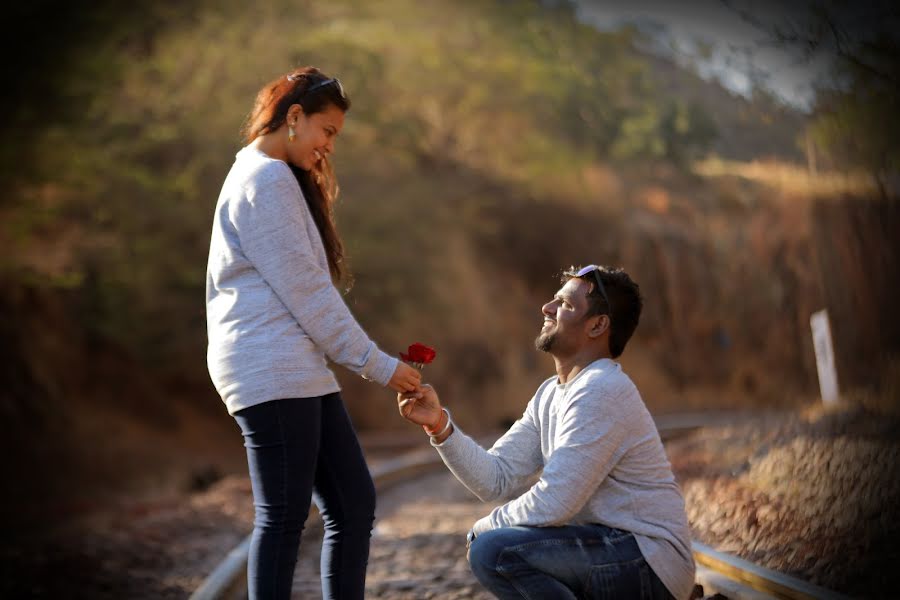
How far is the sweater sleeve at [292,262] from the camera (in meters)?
3.39

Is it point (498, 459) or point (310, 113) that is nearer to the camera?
point (310, 113)

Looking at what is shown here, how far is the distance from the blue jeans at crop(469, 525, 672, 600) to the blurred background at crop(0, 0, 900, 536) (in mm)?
3725

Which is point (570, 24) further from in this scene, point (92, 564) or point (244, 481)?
point (92, 564)

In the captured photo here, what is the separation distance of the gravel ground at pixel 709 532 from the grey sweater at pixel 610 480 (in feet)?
3.94

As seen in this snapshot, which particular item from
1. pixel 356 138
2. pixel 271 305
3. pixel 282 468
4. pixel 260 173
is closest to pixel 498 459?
pixel 282 468

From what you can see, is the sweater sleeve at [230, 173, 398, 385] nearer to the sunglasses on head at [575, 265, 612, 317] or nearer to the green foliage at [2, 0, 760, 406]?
the sunglasses on head at [575, 265, 612, 317]

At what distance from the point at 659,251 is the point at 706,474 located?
900 inches

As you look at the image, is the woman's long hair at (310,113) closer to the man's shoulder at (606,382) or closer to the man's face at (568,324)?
the man's face at (568,324)

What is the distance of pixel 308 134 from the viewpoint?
12.0ft

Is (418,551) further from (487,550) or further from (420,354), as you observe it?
(487,550)

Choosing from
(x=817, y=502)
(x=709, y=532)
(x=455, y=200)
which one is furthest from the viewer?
(x=455, y=200)

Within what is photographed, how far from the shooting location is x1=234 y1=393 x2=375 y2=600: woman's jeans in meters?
3.40

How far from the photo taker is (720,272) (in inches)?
1191

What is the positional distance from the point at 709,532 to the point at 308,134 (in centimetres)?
339
